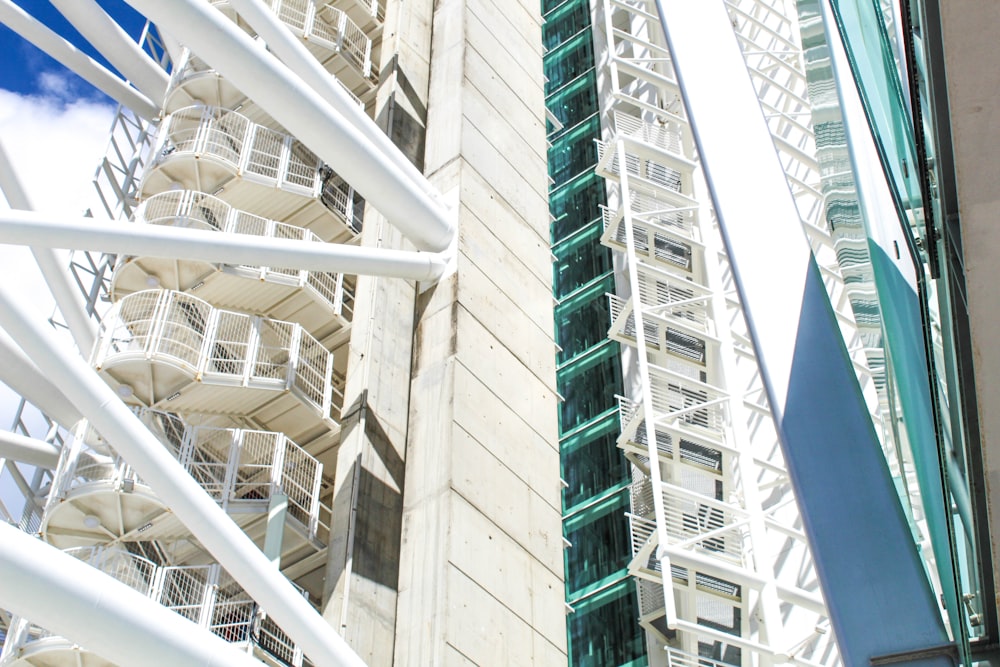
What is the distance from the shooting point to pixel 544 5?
37781mm

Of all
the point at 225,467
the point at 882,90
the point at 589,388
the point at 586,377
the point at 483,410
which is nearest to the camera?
the point at 882,90

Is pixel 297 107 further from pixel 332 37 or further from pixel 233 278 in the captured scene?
pixel 332 37

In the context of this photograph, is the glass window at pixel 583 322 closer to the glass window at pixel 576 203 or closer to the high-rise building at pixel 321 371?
the glass window at pixel 576 203

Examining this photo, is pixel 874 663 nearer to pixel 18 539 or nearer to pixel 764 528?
pixel 18 539

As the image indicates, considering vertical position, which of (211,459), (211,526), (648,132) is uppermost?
(648,132)

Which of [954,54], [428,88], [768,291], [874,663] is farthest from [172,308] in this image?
[954,54]

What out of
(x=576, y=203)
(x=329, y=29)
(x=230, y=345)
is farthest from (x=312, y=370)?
(x=576, y=203)

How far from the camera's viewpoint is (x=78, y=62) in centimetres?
2912

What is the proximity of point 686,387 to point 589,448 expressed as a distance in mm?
2473

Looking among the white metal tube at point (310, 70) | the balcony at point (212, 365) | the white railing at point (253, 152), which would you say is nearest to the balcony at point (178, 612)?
the balcony at point (212, 365)

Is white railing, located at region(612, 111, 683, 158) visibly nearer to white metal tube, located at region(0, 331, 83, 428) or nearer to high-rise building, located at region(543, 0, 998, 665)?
high-rise building, located at region(543, 0, 998, 665)

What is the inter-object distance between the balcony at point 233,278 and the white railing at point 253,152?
937 mm

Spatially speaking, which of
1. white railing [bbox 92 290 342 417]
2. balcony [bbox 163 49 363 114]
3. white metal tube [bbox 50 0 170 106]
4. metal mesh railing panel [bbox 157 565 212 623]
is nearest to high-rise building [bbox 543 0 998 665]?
white railing [bbox 92 290 342 417]

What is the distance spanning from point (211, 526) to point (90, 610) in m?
2.92
